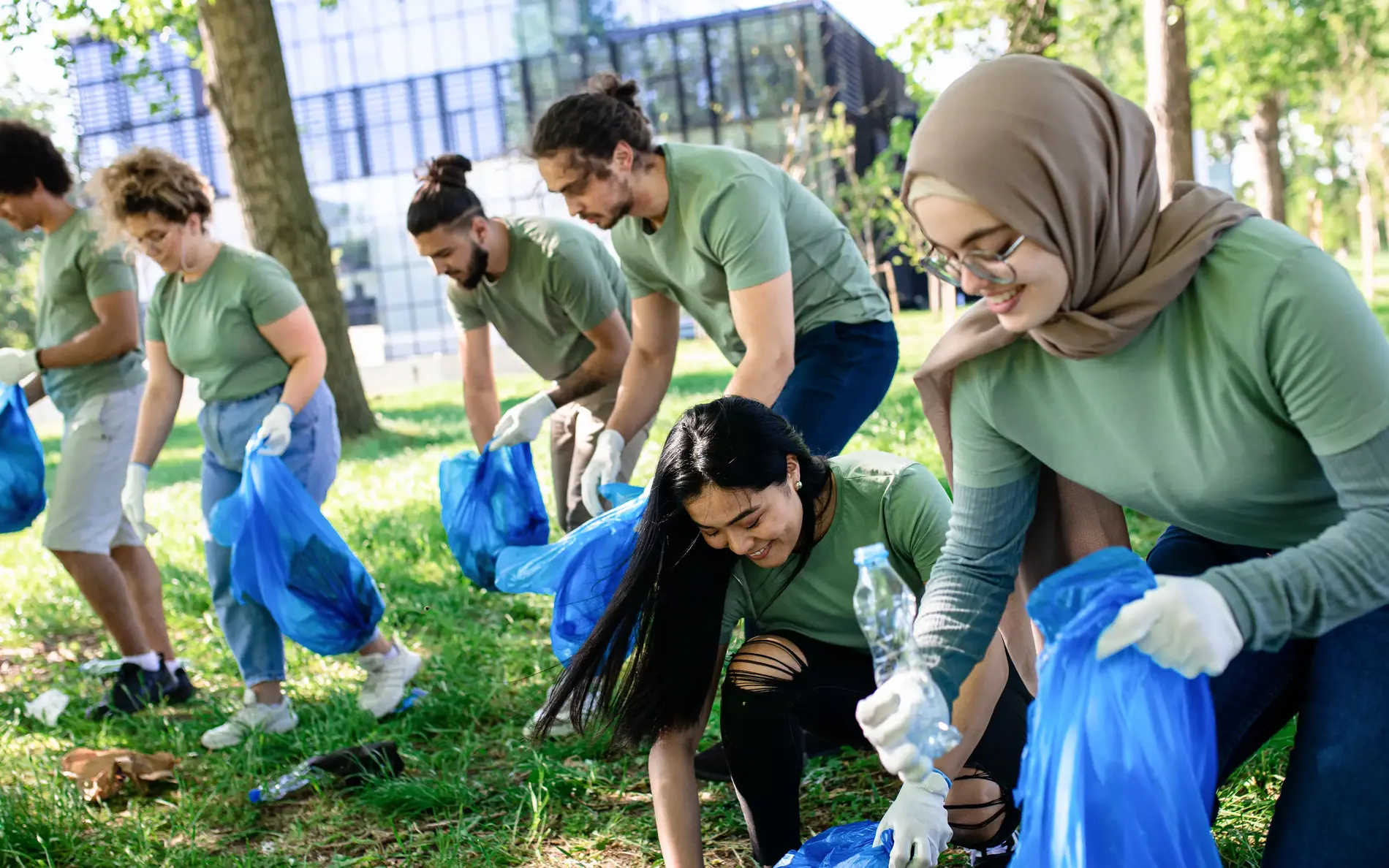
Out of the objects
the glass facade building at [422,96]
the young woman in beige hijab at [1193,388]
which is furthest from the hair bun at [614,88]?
the glass facade building at [422,96]

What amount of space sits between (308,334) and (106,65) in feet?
89.7

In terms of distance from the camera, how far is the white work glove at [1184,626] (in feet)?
4.33

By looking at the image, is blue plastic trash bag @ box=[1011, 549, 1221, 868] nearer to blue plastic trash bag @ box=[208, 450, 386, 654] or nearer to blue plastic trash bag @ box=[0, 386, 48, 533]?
blue plastic trash bag @ box=[208, 450, 386, 654]

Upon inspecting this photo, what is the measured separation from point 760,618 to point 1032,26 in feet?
25.6

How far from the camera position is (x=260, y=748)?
3240 millimetres

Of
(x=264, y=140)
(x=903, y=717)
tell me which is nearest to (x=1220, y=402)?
(x=903, y=717)

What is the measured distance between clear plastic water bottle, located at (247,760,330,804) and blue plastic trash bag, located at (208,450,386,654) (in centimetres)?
36

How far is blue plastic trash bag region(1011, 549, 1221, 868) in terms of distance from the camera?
142 cm

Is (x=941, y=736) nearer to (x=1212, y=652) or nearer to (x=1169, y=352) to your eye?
(x=1212, y=652)

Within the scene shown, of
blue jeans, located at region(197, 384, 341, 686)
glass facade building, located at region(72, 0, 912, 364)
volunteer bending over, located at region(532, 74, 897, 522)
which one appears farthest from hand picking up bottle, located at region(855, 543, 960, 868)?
glass facade building, located at region(72, 0, 912, 364)

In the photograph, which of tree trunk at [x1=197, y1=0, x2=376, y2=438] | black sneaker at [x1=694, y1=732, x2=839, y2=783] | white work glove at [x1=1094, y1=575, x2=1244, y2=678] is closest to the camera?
white work glove at [x1=1094, y1=575, x2=1244, y2=678]

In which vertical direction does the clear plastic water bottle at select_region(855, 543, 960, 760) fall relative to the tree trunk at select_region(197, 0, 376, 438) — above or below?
below

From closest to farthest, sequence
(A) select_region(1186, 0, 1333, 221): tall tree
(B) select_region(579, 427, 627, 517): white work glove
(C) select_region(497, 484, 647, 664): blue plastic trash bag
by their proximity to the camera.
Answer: (C) select_region(497, 484, 647, 664): blue plastic trash bag, (B) select_region(579, 427, 627, 517): white work glove, (A) select_region(1186, 0, 1333, 221): tall tree

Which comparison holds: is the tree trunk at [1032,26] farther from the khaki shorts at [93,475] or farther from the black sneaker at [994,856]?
the black sneaker at [994,856]
